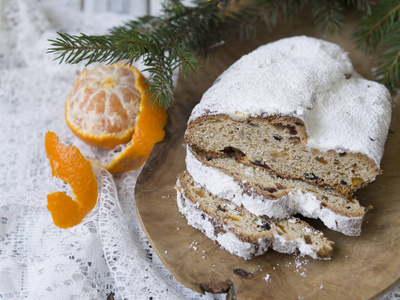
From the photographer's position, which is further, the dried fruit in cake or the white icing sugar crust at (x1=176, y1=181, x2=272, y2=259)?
the dried fruit in cake

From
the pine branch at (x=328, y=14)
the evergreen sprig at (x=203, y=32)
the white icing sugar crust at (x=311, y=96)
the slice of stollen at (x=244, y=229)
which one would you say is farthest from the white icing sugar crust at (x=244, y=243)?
the pine branch at (x=328, y=14)

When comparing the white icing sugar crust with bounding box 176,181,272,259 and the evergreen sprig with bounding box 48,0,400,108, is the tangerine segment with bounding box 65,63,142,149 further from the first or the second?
the white icing sugar crust with bounding box 176,181,272,259

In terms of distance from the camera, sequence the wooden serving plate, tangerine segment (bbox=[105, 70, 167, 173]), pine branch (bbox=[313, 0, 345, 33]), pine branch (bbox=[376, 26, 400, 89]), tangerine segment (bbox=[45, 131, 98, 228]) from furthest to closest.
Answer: pine branch (bbox=[313, 0, 345, 33]), pine branch (bbox=[376, 26, 400, 89]), tangerine segment (bbox=[105, 70, 167, 173]), tangerine segment (bbox=[45, 131, 98, 228]), the wooden serving plate

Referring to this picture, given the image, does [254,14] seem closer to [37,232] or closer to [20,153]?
[20,153]

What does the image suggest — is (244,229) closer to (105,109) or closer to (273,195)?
(273,195)

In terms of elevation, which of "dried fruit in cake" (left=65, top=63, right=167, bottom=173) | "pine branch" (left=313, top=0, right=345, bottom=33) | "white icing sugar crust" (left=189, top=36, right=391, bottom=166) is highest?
"pine branch" (left=313, top=0, right=345, bottom=33)

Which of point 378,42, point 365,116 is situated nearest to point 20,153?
point 365,116

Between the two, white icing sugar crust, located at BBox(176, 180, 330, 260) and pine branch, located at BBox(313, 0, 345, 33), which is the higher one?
pine branch, located at BBox(313, 0, 345, 33)

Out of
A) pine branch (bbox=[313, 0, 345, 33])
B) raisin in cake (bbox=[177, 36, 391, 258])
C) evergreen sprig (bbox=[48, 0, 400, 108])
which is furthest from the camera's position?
pine branch (bbox=[313, 0, 345, 33])

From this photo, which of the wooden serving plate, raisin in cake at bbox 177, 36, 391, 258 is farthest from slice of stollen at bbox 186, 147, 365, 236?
the wooden serving plate
